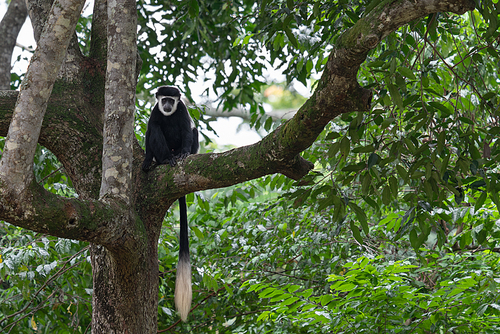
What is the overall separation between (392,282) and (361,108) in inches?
46.8

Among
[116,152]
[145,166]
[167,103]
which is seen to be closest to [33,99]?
[116,152]

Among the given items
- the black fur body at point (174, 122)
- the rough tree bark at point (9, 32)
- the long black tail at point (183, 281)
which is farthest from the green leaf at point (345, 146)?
the rough tree bark at point (9, 32)

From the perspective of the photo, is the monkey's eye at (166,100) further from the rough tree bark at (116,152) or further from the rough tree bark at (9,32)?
the rough tree bark at (9,32)

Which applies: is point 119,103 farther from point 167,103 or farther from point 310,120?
point 167,103

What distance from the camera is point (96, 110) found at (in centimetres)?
231

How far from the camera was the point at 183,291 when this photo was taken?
7.93ft

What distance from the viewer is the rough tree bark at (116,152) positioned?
1405mm

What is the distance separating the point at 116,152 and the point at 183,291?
3.18 feet

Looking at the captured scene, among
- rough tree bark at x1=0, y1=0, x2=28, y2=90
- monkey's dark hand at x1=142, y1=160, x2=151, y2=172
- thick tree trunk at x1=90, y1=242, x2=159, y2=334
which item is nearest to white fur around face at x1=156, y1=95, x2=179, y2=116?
monkey's dark hand at x1=142, y1=160, x2=151, y2=172

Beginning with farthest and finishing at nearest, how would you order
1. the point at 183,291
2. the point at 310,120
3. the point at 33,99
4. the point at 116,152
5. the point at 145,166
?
the point at 183,291 → the point at 145,166 → the point at 116,152 → the point at 310,120 → the point at 33,99

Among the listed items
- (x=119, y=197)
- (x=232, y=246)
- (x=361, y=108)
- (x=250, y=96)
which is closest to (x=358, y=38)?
(x=361, y=108)

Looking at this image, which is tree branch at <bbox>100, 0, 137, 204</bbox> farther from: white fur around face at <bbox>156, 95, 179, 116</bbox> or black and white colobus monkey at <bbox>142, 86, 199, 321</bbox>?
white fur around face at <bbox>156, 95, 179, 116</bbox>

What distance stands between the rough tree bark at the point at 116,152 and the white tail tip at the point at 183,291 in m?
0.37

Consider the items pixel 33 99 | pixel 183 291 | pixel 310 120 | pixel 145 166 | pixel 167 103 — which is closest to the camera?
pixel 33 99
